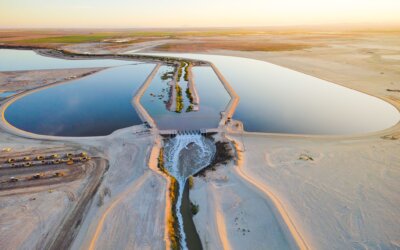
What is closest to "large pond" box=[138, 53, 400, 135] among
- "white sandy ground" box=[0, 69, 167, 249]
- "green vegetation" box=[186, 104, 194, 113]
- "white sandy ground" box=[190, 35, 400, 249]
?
"white sandy ground" box=[190, 35, 400, 249]

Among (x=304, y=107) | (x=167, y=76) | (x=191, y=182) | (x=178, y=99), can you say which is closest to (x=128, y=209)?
(x=191, y=182)

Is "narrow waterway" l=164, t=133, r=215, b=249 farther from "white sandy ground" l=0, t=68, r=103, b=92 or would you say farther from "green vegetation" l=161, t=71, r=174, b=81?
"white sandy ground" l=0, t=68, r=103, b=92

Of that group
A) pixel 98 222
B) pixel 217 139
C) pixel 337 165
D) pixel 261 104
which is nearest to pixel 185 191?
pixel 98 222

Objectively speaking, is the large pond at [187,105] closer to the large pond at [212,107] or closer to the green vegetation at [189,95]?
the large pond at [212,107]

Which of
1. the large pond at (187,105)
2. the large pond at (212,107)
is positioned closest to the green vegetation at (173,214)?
the large pond at (187,105)

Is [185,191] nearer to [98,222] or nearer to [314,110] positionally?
[98,222]

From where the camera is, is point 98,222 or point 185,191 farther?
point 185,191
